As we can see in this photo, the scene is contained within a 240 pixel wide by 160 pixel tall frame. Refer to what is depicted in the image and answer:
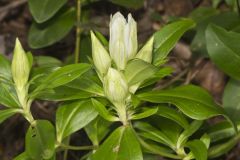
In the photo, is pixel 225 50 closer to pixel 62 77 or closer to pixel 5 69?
pixel 62 77

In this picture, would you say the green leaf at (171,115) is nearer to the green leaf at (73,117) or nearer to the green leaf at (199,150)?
the green leaf at (199,150)

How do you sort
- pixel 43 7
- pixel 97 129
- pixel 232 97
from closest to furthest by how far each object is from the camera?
pixel 97 129, pixel 232 97, pixel 43 7

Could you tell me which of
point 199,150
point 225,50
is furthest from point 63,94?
point 225,50

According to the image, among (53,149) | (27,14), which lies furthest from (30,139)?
(27,14)

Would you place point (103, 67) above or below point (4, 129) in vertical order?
above

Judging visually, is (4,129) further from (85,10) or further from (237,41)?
(237,41)
